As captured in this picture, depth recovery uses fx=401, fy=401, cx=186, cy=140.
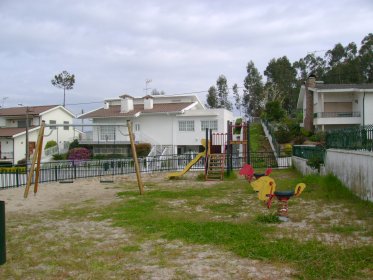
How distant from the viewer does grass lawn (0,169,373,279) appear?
210 inches

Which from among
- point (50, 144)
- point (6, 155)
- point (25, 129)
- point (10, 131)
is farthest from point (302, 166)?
point (10, 131)

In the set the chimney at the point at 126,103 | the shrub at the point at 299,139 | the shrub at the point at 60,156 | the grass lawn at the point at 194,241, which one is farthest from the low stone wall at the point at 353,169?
the chimney at the point at 126,103

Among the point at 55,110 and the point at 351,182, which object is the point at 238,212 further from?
the point at 55,110

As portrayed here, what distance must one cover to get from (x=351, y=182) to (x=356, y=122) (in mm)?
27938

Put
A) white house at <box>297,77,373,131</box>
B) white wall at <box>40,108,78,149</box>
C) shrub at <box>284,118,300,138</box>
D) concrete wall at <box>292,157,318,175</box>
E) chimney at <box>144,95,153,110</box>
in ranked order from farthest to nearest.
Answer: white wall at <box>40,108,78,149</box>
chimney at <box>144,95,153,110</box>
shrub at <box>284,118,300,138</box>
white house at <box>297,77,373,131</box>
concrete wall at <box>292,157,318,175</box>

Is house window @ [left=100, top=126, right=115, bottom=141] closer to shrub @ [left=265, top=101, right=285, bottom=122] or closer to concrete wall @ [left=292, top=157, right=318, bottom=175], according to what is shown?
shrub @ [left=265, top=101, right=285, bottom=122]

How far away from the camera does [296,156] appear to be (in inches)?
914

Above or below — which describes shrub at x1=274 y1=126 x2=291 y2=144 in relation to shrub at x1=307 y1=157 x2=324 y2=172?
above

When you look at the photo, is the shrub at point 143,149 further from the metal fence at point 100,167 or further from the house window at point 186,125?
the metal fence at point 100,167

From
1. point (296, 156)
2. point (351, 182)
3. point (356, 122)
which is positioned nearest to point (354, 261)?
point (351, 182)

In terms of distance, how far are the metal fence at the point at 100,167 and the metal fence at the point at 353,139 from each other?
8.96 metres

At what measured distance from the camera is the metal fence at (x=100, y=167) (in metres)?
18.9

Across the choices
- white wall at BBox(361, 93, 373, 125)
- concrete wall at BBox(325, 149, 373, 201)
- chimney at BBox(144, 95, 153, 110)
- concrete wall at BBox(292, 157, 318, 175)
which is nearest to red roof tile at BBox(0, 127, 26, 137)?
chimney at BBox(144, 95, 153, 110)

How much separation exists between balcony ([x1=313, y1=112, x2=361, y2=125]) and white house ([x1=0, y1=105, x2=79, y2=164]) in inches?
1091
